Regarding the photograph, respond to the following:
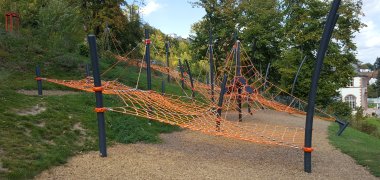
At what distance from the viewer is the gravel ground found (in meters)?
6.45

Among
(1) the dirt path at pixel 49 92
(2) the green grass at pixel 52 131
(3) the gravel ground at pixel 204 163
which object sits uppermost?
(1) the dirt path at pixel 49 92

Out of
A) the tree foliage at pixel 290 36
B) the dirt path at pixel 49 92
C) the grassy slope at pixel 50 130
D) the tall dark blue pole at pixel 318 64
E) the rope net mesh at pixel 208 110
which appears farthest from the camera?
the tree foliage at pixel 290 36

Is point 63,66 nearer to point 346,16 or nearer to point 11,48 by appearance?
point 11,48

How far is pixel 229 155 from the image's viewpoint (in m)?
8.57

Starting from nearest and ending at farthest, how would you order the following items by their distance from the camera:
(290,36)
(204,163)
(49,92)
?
(204,163) → (49,92) → (290,36)

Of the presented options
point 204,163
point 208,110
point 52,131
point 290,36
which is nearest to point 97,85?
point 52,131

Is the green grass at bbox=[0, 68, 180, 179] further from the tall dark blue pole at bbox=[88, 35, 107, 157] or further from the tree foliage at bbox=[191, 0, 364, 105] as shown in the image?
the tree foliage at bbox=[191, 0, 364, 105]

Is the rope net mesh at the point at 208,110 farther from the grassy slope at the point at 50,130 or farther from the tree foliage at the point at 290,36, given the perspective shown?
the tree foliage at the point at 290,36

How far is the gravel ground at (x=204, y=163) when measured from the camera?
Answer: 6.45 metres

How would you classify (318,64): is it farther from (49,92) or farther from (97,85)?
(49,92)

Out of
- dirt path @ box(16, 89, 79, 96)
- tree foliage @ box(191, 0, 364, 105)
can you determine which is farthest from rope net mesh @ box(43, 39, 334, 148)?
tree foliage @ box(191, 0, 364, 105)

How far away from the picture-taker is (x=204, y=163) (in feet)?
24.7

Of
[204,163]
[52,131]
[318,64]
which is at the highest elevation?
[318,64]

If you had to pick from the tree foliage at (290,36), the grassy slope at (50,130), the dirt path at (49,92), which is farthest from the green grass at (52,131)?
the tree foliage at (290,36)
